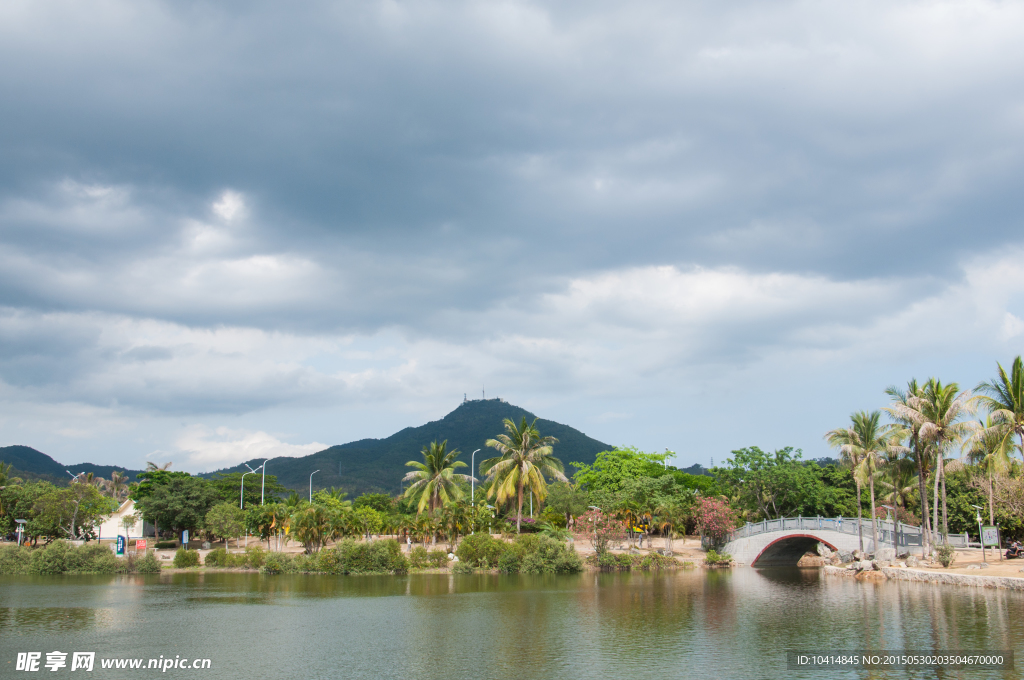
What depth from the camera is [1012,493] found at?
44500 millimetres

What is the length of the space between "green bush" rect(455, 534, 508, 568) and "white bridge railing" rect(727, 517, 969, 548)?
2247 cm

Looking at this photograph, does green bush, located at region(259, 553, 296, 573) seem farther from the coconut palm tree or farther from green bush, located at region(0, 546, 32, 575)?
the coconut palm tree

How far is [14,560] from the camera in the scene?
5919cm

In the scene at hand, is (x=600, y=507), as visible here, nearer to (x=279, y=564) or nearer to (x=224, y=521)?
(x=279, y=564)

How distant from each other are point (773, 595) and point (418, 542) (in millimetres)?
36275

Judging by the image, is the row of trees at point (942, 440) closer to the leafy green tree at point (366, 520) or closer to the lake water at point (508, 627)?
the lake water at point (508, 627)

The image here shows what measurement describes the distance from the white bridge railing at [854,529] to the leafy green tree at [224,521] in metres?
46.9

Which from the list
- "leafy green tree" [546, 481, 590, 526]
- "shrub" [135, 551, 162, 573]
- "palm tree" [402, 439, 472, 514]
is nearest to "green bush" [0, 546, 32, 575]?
"shrub" [135, 551, 162, 573]

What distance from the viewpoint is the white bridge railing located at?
166ft

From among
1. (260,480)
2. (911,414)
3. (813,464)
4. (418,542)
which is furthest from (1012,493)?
(260,480)

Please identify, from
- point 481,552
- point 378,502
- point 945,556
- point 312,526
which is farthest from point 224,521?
point 945,556

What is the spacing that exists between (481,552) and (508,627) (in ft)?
90.0

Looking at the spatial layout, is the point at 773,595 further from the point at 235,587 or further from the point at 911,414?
the point at 235,587

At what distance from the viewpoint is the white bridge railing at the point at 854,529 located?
166 ft
